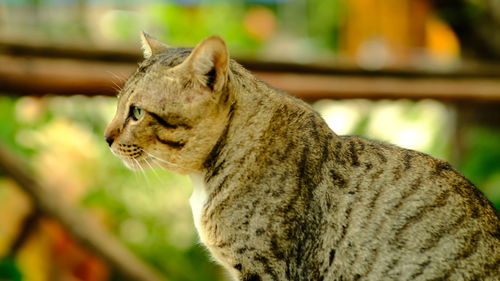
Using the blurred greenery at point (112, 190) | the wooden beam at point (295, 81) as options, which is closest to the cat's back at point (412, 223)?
the wooden beam at point (295, 81)

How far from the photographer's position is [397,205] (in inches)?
67.8

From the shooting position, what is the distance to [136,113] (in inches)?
70.4

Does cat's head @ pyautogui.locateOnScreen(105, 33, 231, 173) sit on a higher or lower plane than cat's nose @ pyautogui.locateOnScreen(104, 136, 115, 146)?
higher

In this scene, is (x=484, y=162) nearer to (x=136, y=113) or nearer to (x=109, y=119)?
(x=109, y=119)

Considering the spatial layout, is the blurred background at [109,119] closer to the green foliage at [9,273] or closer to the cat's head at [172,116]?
the green foliage at [9,273]

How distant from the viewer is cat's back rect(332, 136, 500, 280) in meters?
1.64

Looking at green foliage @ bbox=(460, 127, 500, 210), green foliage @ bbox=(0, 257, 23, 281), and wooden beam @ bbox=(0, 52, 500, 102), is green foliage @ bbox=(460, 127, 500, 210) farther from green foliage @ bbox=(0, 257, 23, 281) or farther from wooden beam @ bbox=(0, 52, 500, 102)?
green foliage @ bbox=(0, 257, 23, 281)

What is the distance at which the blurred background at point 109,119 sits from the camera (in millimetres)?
3352

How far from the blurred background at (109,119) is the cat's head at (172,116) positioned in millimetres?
141

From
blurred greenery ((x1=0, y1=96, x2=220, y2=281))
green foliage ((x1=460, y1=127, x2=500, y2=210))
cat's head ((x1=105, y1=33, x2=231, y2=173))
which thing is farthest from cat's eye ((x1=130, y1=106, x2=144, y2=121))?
green foliage ((x1=460, y1=127, x2=500, y2=210))

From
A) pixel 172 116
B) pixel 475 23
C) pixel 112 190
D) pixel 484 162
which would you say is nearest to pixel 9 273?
pixel 112 190

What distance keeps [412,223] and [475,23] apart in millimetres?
4212

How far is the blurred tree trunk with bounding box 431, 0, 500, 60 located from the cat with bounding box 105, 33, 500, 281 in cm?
391

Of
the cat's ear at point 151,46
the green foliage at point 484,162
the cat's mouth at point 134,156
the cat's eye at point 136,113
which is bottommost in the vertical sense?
the green foliage at point 484,162
